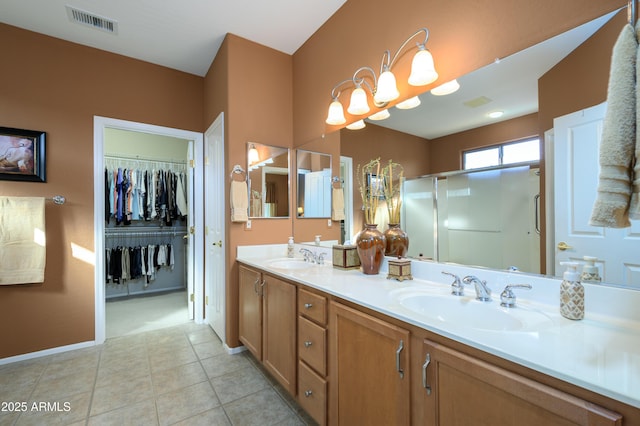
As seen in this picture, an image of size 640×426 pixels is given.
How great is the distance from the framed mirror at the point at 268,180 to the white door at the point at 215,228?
0.29 meters

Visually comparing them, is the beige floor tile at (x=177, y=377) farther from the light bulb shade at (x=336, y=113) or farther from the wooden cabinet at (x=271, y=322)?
the light bulb shade at (x=336, y=113)

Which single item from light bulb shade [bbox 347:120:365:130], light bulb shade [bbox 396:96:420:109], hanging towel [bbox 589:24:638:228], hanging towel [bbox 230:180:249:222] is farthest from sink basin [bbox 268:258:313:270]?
hanging towel [bbox 589:24:638:228]

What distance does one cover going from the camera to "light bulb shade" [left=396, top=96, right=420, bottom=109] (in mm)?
1677

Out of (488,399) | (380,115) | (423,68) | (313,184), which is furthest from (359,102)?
(488,399)

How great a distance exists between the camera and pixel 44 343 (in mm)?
2482

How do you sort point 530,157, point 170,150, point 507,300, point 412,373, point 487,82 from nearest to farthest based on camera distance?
point 412,373 < point 507,300 < point 530,157 < point 487,82 < point 170,150

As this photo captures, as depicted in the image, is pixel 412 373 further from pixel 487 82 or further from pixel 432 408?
pixel 487 82

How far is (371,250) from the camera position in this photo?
1708mm

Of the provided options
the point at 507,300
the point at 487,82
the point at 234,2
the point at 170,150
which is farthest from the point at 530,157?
the point at 170,150

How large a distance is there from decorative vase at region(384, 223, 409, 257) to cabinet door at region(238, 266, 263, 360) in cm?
96

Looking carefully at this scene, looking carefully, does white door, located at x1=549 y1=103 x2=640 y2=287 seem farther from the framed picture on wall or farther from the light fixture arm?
the framed picture on wall

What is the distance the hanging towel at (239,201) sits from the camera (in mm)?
2475

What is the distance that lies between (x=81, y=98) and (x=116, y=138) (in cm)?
173

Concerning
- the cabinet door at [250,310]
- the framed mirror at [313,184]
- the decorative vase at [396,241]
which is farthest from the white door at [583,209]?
the cabinet door at [250,310]
